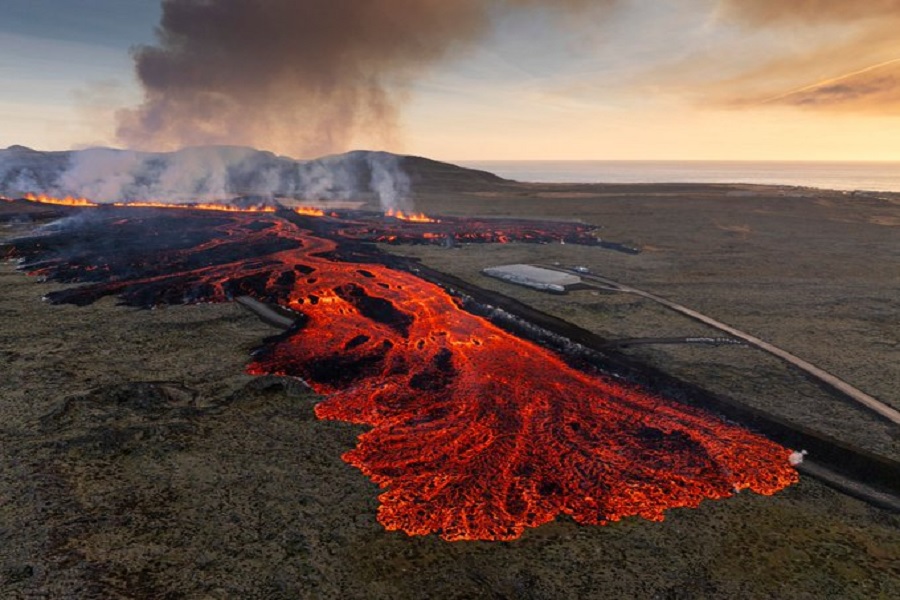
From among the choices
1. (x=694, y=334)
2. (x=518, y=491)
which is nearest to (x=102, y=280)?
(x=518, y=491)

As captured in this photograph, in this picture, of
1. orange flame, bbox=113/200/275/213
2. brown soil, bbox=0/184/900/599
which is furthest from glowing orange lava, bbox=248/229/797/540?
orange flame, bbox=113/200/275/213

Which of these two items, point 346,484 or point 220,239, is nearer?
point 346,484

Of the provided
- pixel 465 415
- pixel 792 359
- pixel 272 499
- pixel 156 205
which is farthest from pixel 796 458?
pixel 156 205

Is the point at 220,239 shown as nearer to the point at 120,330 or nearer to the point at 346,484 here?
the point at 120,330

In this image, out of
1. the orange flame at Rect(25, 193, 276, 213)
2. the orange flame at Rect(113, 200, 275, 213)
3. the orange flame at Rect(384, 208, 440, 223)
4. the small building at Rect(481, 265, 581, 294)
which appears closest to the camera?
the small building at Rect(481, 265, 581, 294)

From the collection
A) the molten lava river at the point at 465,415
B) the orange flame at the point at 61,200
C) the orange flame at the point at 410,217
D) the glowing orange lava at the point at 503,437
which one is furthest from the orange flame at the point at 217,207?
the glowing orange lava at the point at 503,437

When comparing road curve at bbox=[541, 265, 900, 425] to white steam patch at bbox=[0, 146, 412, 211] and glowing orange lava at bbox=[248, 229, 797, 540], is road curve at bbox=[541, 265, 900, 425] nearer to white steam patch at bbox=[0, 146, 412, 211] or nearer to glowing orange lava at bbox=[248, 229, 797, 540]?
glowing orange lava at bbox=[248, 229, 797, 540]

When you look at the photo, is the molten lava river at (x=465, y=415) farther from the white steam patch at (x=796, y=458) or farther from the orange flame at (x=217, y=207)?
the orange flame at (x=217, y=207)
